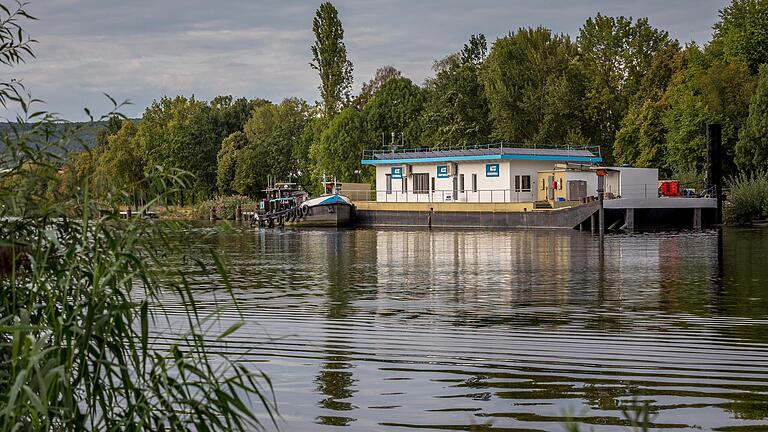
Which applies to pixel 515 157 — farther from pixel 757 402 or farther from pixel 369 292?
pixel 757 402

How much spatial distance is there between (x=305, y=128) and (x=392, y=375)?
284 feet

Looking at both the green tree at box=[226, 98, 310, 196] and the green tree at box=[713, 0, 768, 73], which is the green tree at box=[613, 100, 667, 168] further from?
the green tree at box=[226, 98, 310, 196]

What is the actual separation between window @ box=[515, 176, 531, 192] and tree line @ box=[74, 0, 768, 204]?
8073mm

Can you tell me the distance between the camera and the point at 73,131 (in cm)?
731

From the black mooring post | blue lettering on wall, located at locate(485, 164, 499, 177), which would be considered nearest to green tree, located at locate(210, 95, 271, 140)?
blue lettering on wall, located at locate(485, 164, 499, 177)

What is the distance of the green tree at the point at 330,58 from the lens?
302 feet

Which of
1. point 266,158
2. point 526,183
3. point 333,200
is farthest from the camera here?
point 266,158

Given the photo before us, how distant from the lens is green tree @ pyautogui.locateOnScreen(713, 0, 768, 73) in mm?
63312

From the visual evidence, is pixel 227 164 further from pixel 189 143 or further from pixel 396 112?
pixel 396 112

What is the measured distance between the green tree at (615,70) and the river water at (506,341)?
47.5 meters

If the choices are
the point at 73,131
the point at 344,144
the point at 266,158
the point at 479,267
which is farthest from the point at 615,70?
the point at 73,131

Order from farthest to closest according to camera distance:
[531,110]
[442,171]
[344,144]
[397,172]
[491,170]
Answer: [344,144], [531,110], [397,172], [442,171], [491,170]

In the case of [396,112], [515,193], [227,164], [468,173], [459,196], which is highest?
[396,112]

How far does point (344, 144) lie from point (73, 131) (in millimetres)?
77661
